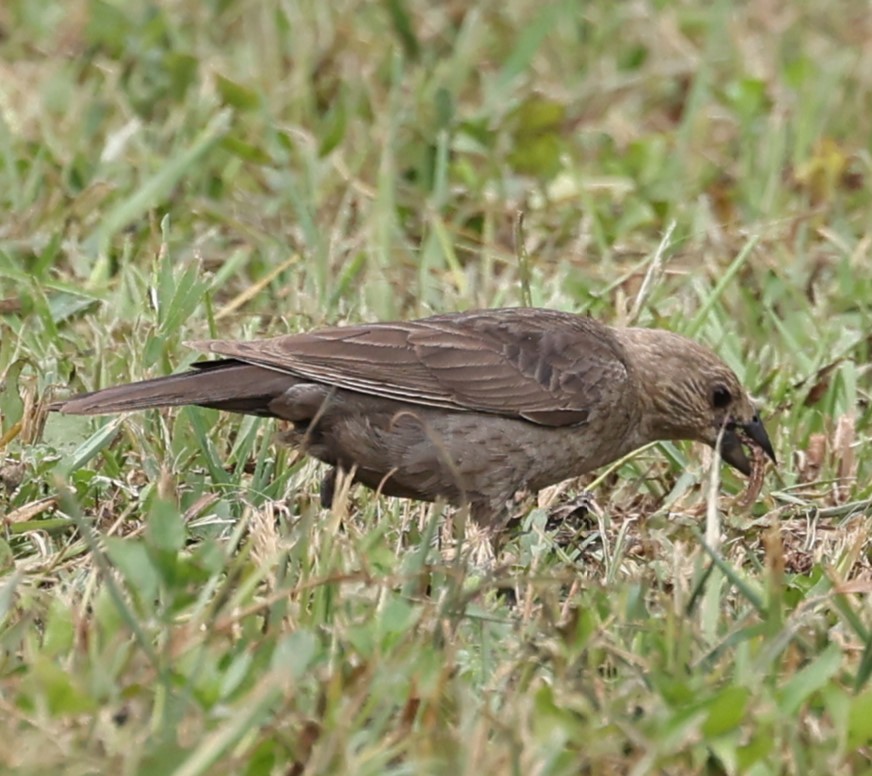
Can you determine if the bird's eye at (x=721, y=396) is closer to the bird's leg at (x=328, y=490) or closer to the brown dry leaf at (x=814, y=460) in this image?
the brown dry leaf at (x=814, y=460)

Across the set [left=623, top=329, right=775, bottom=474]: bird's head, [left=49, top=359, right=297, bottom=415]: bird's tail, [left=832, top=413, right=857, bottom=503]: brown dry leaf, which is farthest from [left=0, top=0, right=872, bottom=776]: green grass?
[left=49, top=359, right=297, bottom=415]: bird's tail

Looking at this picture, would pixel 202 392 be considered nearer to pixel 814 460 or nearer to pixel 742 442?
pixel 742 442

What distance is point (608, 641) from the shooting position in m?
3.87

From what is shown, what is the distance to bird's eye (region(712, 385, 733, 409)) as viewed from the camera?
17.9 feet

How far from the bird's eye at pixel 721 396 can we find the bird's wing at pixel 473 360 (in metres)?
0.27

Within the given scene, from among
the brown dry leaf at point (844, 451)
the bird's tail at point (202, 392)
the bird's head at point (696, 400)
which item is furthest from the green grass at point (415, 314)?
the bird's tail at point (202, 392)

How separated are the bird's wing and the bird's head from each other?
4.3 inches

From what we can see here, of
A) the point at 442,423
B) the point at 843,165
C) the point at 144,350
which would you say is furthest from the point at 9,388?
the point at 843,165

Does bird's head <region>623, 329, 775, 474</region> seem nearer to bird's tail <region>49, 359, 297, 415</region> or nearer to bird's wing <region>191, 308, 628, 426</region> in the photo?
bird's wing <region>191, 308, 628, 426</region>

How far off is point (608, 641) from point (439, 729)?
1.65 feet

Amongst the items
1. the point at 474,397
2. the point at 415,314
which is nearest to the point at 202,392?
the point at 474,397

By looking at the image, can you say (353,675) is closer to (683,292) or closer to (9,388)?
(9,388)

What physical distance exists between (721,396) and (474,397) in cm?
78

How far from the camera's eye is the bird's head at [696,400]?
17.8 ft
